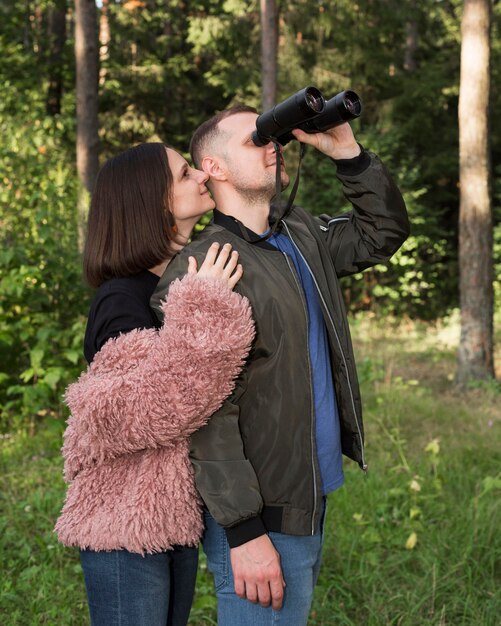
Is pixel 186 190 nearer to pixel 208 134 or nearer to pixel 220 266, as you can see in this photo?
pixel 208 134

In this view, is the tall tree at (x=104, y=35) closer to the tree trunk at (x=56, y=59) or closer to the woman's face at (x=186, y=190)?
the tree trunk at (x=56, y=59)

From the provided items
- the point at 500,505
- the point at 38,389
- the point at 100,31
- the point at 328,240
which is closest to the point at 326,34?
the point at 100,31

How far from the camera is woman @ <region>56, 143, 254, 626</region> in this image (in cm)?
161

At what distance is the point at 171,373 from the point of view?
5.26 feet

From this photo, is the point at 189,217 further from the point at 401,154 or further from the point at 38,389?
the point at 401,154

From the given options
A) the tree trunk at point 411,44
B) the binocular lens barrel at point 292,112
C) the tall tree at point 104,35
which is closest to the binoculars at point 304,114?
the binocular lens barrel at point 292,112

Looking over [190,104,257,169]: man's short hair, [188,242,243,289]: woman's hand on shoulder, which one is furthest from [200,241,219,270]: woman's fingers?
[190,104,257,169]: man's short hair

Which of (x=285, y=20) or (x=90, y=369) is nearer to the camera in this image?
(x=90, y=369)

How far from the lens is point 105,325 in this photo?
1.75 m

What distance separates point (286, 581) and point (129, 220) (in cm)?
93

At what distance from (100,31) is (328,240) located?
1520 centimetres

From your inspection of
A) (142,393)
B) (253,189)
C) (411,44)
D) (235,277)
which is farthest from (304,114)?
(411,44)

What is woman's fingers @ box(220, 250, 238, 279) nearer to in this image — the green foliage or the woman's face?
the woman's face

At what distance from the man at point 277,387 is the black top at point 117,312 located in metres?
0.05
